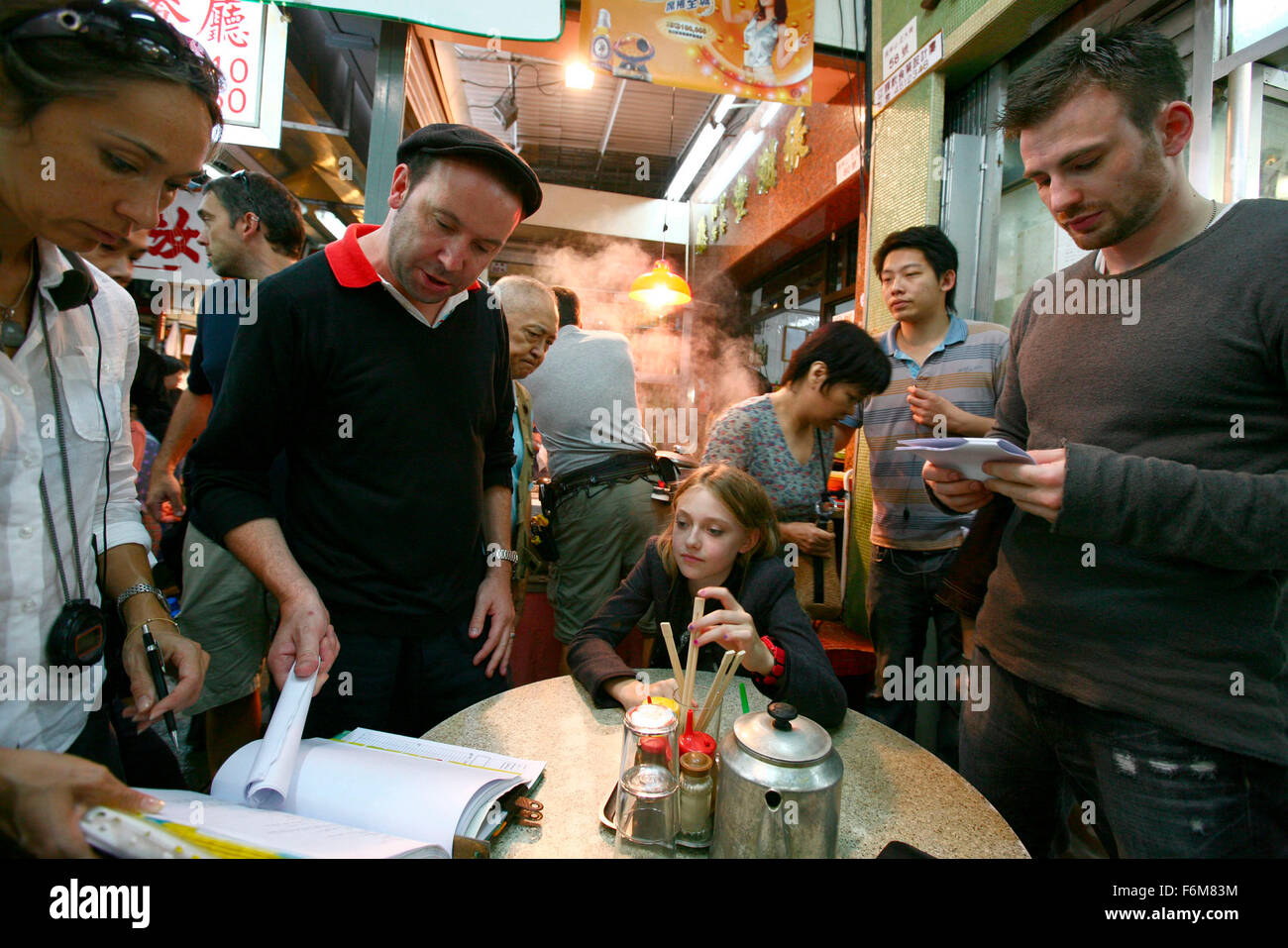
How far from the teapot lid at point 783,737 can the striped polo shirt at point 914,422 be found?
71.9 inches

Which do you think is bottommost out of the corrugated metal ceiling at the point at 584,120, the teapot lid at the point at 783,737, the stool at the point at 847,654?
the stool at the point at 847,654

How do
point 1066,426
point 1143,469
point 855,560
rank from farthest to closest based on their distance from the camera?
point 855,560, point 1066,426, point 1143,469

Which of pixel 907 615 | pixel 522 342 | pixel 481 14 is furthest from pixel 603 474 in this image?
pixel 481 14

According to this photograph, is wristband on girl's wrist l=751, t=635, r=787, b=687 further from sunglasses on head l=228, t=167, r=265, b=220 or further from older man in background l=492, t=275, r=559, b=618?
sunglasses on head l=228, t=167, r=265, b=220

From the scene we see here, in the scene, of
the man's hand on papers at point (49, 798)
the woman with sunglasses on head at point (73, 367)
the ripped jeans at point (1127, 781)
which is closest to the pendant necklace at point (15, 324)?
the woman with sunglasses on head at point (73, 367)

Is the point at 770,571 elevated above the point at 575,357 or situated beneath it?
situated beneath

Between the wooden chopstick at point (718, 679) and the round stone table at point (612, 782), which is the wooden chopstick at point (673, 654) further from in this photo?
the round stone table at point (612, 782)

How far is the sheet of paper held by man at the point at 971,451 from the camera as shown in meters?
1.11

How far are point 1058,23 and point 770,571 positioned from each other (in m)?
2.96

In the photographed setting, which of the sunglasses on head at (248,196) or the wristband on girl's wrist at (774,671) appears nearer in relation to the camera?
the wristband on girl's wrist at (774,671)

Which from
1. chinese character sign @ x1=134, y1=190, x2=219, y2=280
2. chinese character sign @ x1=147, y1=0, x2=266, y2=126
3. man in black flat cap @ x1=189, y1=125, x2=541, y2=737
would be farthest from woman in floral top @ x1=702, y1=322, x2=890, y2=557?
chinese character sign @ x1=134, y1=190, x2=219, y2=280
